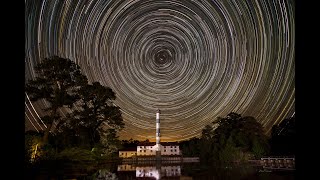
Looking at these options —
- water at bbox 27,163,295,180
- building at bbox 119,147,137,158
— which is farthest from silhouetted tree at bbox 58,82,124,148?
building at bbox 119,147,137,158

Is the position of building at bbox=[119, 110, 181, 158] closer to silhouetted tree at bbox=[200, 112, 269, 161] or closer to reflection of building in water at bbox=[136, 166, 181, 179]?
silhouetted tree at bbox=[200, 112, 269, 161]

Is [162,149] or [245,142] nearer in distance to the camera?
[245,142]

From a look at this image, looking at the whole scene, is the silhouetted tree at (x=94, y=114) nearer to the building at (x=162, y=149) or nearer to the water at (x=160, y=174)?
the water at (x=160, y=174)

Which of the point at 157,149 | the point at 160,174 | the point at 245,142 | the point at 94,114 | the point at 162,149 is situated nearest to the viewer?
the point at 160,174

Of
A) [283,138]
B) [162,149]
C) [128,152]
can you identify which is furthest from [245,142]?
[162,149]

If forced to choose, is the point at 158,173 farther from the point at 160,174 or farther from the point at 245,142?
the point at 245,142

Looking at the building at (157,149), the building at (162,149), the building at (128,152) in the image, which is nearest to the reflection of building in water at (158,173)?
the building at (128,152)
